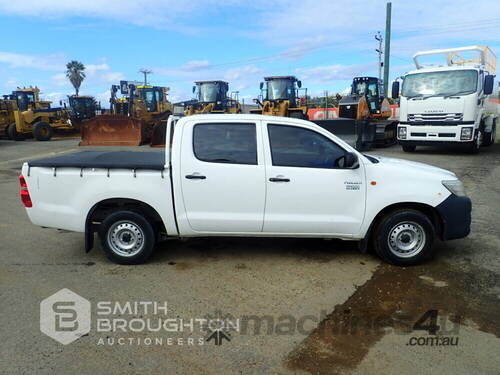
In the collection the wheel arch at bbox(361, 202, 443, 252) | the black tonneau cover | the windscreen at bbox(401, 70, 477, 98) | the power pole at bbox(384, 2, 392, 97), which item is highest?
the power pole at bbox(384, 2, 392, 97)

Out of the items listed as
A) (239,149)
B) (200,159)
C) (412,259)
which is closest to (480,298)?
(412,259)

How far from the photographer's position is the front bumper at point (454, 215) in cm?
470

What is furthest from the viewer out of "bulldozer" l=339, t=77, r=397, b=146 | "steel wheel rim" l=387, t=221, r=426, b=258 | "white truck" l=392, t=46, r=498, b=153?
"bulldozer" l=339, t=77, r=397, b=146

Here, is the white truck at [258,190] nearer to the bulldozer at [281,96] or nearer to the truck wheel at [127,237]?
the truck wheel at [127,237]

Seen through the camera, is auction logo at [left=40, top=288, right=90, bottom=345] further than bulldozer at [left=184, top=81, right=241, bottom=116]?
No

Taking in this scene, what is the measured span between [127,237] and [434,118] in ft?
42.5

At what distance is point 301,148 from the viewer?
4.73 metres

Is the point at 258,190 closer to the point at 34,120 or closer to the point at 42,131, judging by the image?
the point at 42,131

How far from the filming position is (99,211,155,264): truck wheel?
15.9 ft

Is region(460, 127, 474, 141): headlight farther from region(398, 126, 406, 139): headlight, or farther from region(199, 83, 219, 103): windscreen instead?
region(199, 83, 219, 103): windscreen

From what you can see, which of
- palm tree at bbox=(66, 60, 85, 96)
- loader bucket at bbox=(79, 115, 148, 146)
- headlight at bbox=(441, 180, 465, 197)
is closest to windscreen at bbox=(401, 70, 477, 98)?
headlight at bbox=(441, 180, 465, 197)

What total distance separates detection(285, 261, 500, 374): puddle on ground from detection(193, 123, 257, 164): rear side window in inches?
76.1

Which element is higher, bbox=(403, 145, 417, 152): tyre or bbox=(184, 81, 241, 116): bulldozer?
bbox=(184, 81, 241, 116): bulldozer

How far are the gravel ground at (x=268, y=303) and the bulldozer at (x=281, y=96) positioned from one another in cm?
1618
